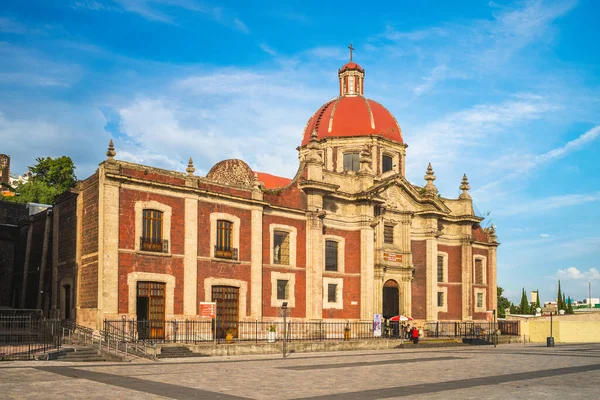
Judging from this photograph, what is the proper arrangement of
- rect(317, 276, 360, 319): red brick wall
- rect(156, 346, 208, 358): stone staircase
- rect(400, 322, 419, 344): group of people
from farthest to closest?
rect(317, 276, 360, 319): red brick wall < rect(400, 322, 419, 344): group of people < rect(156, 346, 208, 358): stone staircase

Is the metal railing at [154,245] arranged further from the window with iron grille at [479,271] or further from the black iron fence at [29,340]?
the window with iron grille at [479,271]

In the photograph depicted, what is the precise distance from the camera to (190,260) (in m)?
33.3

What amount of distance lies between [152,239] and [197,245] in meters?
A: 2.59

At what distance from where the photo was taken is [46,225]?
3688cm

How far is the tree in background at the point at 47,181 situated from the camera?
51750 millimetres

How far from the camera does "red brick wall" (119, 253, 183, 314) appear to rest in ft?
100

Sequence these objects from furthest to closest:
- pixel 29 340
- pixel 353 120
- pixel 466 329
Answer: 1. pixel 466 329
2. pixel 353 120
3. pixel 29 340

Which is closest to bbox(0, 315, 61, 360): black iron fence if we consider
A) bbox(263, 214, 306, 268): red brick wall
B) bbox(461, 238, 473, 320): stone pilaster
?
bbox(263, 214, 306, 268): red brick wall

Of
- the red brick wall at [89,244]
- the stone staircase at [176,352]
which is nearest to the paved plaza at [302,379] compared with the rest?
the stone staircase at [176,352]

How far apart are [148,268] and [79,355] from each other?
715 centimetres

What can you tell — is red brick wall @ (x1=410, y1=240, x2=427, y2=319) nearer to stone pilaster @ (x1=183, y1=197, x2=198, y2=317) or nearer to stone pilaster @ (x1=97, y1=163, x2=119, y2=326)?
stone pilaster @ (x1=183, y1=197, x2=198, y2=317)

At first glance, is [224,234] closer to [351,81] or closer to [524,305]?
[351,81]


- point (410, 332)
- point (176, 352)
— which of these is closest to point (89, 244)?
point (176, 352)

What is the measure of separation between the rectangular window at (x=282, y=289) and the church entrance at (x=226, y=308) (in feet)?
11.1
